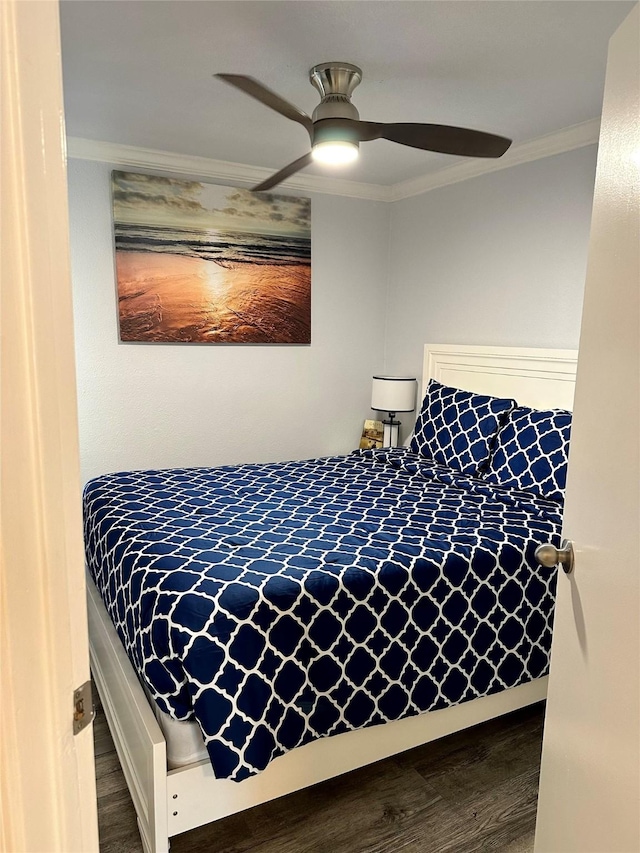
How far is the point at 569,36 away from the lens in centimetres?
213

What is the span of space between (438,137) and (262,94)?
2.24 ft

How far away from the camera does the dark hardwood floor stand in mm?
1792

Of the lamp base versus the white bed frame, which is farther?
the lamp base

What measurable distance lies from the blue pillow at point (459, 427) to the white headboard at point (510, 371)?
0.15 metres

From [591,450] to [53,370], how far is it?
0.87m

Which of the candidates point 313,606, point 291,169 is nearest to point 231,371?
point 291,169

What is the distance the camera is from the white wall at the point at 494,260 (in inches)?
125

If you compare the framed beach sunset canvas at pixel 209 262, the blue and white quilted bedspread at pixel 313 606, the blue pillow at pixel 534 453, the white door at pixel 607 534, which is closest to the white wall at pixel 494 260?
the blue pillow at pixel 534 453

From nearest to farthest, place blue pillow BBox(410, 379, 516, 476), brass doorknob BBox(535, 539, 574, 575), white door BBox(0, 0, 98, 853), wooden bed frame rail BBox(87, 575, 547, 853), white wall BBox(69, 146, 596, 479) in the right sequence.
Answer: white door BBox(0, 0, 98, 853), brass doorknob BBox(535, 539, 574, 575), wooden bed frame rail BBox(87, 575, 547, 853), blue pillow BBox(410, 379, 516, 476), white wall BBox(69, 146, 596, 479)

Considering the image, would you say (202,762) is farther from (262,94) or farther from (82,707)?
(262,94)

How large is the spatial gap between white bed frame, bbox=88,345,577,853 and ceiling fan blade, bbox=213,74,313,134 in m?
1.90

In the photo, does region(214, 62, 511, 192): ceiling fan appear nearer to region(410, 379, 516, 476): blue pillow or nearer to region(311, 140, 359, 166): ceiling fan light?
region(311, 140, 359, 166): ceiling fan light

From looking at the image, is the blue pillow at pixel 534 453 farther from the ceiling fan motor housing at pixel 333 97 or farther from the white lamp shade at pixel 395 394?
the ceiling fan motor housing at pixel 333 97

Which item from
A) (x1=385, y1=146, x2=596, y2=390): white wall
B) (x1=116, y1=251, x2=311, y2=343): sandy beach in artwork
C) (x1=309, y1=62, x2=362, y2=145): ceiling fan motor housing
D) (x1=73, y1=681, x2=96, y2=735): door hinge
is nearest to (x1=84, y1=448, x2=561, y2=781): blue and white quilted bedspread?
(x1=73, y1=681, x2=96, y2=735): door hinge
